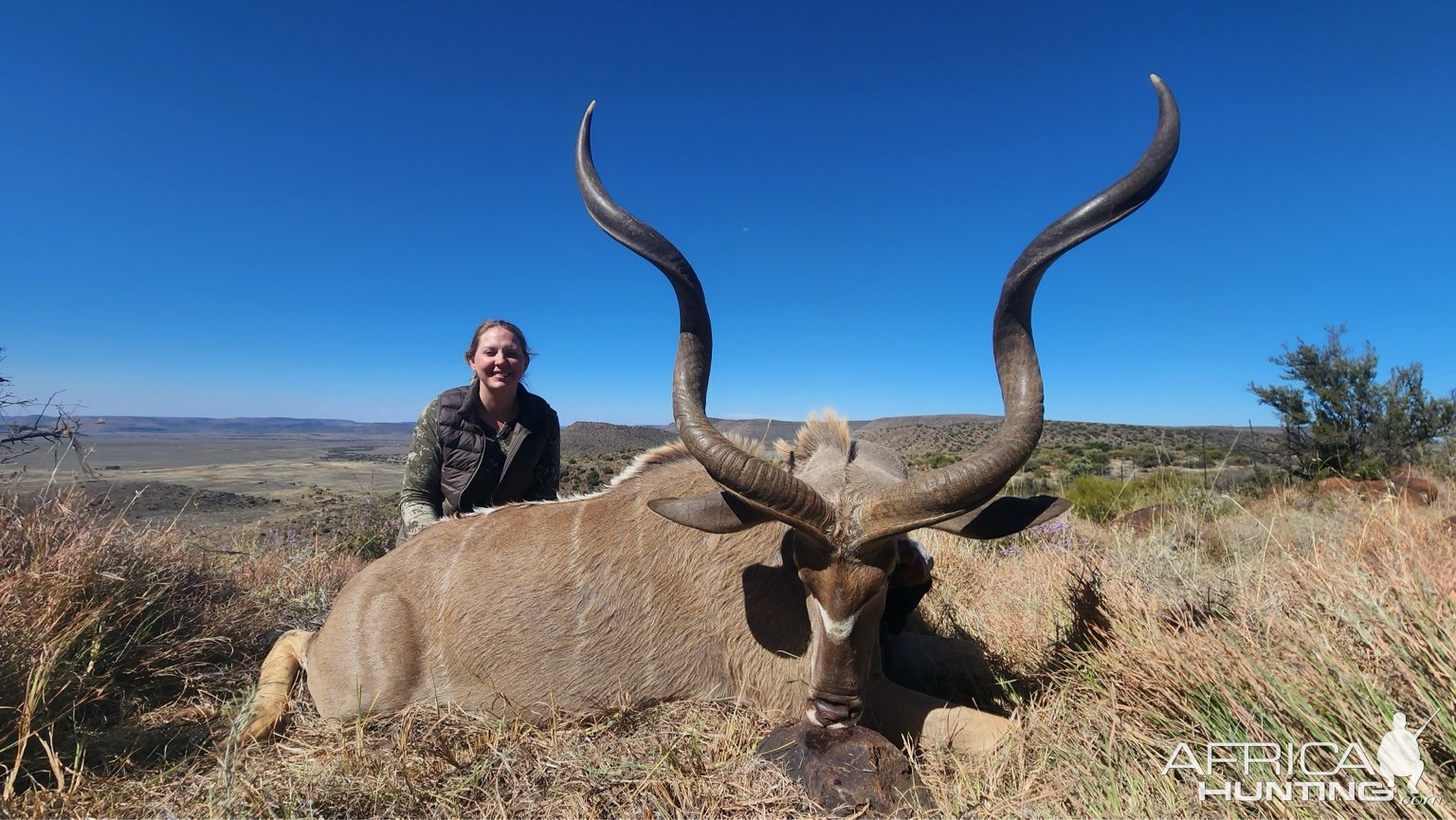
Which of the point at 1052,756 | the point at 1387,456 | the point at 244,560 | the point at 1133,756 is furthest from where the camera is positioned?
the point at 1387,456

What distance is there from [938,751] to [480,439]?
3.64m

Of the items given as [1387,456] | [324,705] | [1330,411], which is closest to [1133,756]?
[324,705]

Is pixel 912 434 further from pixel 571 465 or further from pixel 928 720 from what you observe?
pixel 928 720

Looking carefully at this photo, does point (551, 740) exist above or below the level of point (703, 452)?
below

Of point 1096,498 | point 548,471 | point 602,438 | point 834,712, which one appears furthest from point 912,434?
point 834,712

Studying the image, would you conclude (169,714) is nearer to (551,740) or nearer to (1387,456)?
(551,740)

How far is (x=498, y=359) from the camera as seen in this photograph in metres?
4.59

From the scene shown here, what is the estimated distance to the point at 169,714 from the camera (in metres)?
3.04

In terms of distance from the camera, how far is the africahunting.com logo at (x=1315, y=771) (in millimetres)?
1635

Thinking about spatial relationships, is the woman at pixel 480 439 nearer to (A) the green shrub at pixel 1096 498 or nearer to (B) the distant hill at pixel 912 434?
(B) the distant hill at pixel 912 434

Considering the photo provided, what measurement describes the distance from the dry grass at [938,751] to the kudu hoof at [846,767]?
8 cm

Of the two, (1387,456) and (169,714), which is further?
(1387,456)

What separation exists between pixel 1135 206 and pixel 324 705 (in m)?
4.27

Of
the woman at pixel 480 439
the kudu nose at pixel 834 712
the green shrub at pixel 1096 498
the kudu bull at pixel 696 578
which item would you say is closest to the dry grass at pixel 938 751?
the kudu bull at pixel 696 578
